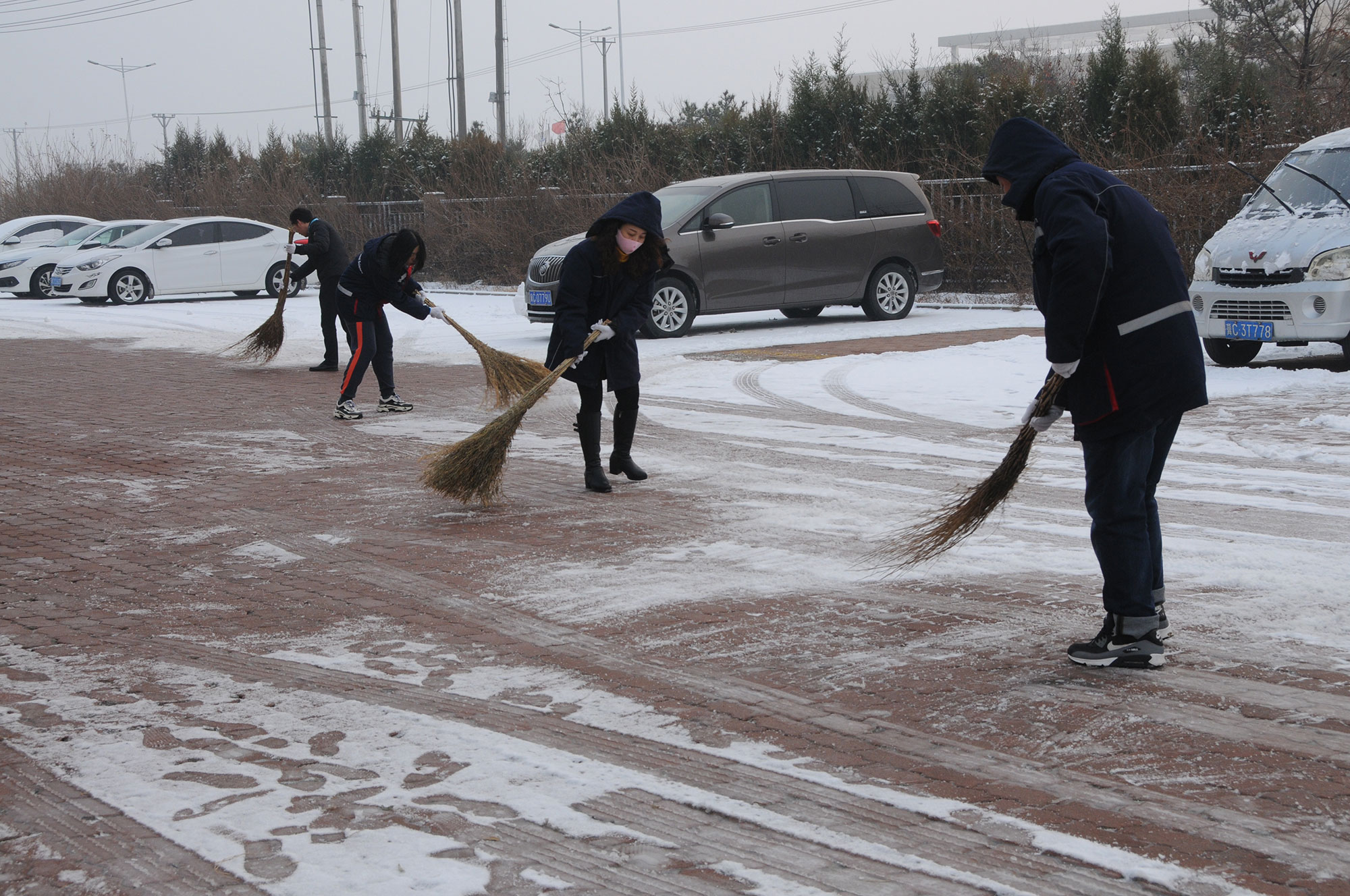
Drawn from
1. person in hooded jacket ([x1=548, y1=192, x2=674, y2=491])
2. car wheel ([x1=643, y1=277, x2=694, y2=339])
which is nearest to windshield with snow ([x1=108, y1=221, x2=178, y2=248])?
car wheel ([x1=643, y1=277, x2=694, y2=339])

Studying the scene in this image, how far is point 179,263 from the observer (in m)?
25.4

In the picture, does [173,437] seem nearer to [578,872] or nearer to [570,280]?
[570,280]

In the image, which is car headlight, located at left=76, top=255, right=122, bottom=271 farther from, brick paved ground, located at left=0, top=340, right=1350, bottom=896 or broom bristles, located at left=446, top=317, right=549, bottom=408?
brick paved ground, located at left=0, top=340, right=1350, bottom=896

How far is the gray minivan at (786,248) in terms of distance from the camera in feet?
54.3

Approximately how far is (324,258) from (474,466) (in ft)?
23.6

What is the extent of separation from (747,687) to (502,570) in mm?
1974

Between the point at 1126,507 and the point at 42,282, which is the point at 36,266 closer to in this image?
the point at 42,282

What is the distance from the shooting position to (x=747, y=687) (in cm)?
455

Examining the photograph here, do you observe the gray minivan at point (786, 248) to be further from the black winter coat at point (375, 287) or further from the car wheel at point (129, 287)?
the car wheel at point (129, 287)

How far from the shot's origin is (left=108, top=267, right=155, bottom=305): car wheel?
24953mm

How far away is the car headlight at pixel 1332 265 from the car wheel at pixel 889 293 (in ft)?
23.7

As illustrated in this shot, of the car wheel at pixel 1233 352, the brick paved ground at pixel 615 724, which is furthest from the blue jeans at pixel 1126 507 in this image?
the car wheel at pixel 1233 352

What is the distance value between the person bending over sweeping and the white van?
6.89 metres

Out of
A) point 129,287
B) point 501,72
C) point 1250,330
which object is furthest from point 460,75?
point 1250,330
